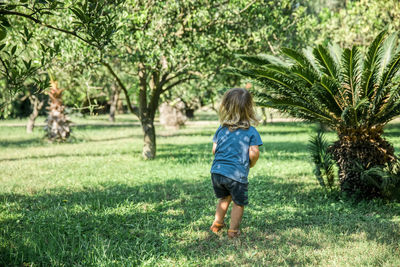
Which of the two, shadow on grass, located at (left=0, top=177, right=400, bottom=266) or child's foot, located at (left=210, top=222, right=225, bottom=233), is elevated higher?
child's foot, located at (left=210, top=222, right=225, bottom=233)

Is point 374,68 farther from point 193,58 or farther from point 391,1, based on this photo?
point 391,1

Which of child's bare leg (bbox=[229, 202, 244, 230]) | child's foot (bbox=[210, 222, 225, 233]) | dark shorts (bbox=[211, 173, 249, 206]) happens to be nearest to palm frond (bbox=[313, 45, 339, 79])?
dark shorts (bbox=[211, 173, 249, 206])

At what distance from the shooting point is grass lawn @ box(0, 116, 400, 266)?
370 cm

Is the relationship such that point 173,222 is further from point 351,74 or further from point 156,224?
point 351,74

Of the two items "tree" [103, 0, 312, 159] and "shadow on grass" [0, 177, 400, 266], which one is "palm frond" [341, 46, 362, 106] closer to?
"shadow on grass" [0, 177, 400, 266]

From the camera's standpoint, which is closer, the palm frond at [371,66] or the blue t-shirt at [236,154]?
the blue t-shirt at [236,154]

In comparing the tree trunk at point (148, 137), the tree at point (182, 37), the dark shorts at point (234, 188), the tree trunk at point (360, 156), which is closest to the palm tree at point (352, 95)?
the tree trunk at point (360, 156)

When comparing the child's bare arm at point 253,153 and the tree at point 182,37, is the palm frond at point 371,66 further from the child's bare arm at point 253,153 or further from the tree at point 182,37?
the tree at point 182,37

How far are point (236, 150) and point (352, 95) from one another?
2.91 meters

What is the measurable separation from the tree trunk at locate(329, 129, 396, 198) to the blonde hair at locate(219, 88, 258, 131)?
249cm

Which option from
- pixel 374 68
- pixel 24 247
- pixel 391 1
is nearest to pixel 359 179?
pixel 374 68

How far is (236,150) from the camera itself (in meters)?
4.27

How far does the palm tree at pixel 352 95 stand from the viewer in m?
5.87

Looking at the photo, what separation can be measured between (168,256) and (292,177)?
4.90 m
